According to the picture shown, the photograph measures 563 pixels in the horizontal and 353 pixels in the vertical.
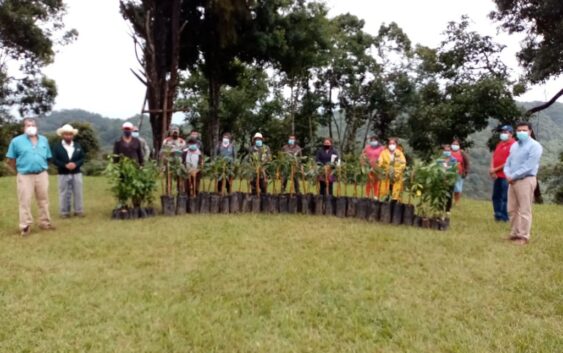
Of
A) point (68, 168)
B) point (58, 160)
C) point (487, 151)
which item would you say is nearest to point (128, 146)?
point (68, 168)

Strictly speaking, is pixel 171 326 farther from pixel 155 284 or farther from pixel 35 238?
pixel 35 238

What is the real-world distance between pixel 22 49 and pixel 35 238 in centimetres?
1450

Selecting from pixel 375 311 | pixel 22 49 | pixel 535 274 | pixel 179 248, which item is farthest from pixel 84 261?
pixel 22 49

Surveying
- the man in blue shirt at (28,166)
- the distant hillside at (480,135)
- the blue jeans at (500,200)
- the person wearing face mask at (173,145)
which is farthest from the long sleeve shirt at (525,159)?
the distant hillside at (480,135)

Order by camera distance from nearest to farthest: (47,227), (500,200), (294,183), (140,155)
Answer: (47,227) < (500,200) < (140,155) < (294,183)

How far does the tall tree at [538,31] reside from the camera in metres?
11.8

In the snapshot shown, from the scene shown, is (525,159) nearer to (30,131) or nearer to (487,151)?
(30,131)

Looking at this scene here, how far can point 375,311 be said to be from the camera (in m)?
3.71

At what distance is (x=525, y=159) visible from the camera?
5.82 m

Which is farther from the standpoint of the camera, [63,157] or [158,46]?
[158,46]

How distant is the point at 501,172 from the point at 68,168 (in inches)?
289

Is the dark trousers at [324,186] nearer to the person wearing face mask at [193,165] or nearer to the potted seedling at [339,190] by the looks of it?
the potted seedling at [339,190]

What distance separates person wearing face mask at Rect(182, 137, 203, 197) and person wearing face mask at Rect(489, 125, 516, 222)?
5199 millimetres

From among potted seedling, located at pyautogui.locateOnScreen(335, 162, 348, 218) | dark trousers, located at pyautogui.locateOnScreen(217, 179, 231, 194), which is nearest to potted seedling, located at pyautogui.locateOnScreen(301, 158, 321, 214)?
potted seedling, located at pyautogui.locateOnScreen(335, 162, 348, 218)
